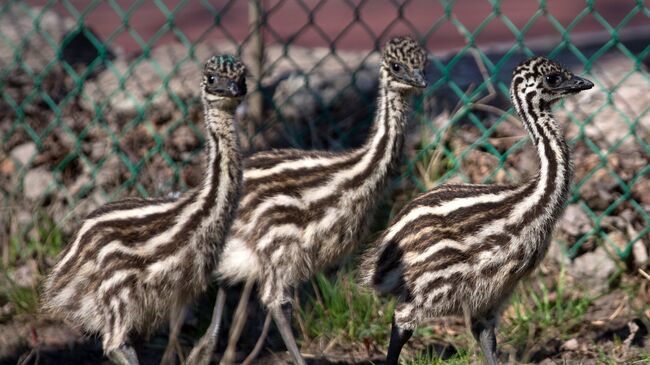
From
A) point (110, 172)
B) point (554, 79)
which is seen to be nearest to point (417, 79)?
point (554, 79)

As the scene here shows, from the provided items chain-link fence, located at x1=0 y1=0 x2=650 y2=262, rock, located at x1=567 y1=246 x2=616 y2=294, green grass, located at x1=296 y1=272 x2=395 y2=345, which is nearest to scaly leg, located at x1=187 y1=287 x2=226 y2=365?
green grass, located at x1=296 y1=272 x2=395 y2=345

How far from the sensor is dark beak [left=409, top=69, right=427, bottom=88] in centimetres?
676

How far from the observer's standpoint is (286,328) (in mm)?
6809

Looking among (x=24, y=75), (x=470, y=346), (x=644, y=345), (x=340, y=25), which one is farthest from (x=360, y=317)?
(x=340, y=25)

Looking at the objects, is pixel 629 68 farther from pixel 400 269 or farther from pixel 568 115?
pixel 400 269

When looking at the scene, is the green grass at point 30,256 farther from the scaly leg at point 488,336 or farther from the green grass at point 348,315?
the scaly leg at point 488,336

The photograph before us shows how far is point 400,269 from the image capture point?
253 inches

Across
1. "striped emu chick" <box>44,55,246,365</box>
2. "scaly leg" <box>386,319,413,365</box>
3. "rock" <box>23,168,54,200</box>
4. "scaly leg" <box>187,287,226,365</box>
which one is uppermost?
"rock" <box>23,168,54,200</box>

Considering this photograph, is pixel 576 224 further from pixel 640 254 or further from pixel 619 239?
pixel 640 254

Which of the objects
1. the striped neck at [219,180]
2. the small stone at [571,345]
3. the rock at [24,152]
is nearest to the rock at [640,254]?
the small stone at [571,345]

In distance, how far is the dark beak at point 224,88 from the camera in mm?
6227

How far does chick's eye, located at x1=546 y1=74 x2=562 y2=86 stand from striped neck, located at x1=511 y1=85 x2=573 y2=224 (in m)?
0.09

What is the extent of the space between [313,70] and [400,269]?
7.53ft

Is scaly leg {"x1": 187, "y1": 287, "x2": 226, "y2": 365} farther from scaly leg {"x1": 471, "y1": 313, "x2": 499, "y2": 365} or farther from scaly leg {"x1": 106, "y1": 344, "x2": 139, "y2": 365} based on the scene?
scaly leg {"x1": 471, "y1": 313, "x2": 499, "y2": 365}
